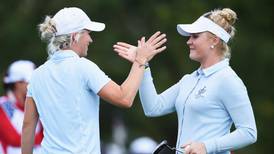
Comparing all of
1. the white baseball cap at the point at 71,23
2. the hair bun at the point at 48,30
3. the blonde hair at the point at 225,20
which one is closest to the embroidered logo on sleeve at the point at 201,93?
the blonde hair at the point at 225,20

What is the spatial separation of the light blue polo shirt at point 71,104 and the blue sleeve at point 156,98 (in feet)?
1.52

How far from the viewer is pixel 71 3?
58.2 ft

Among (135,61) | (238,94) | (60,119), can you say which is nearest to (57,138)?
(60,119)

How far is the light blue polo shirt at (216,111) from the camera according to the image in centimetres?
682

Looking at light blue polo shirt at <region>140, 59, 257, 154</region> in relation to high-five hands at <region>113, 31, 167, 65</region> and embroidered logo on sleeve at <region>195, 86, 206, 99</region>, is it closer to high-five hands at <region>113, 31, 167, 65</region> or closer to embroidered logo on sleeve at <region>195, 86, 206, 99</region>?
embroidered logo on sleeve at <region>195, 86, 206, 99</region>

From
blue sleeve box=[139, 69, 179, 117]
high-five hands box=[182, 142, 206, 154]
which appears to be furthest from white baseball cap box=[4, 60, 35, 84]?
high-five hands box=[182, 142, 206, 154]

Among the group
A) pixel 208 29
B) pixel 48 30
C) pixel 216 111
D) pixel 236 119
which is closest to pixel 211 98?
pixel 216 111

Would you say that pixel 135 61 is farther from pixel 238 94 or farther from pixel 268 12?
pixel 268 12

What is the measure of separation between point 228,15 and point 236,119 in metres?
0.70

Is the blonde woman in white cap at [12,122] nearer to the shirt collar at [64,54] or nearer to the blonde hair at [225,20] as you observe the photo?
the shirt collar at [64,54]

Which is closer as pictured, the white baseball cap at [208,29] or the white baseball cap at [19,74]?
the white baseball cap at [208,29]

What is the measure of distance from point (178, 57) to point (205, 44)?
1064cm

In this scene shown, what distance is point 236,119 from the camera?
685 centimetres

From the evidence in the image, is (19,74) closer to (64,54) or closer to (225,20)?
(64,54)
